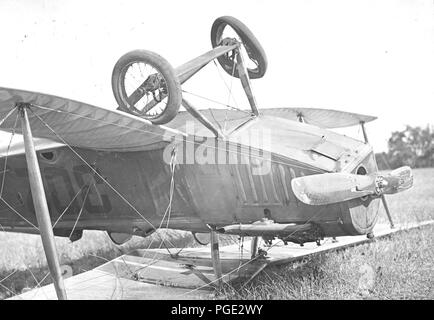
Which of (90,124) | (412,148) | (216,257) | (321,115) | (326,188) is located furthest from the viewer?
(412,148)

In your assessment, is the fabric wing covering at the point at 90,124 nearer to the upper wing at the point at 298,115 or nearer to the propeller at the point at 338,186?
the upper wing at the point at 298,115

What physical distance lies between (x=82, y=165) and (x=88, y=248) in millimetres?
4778

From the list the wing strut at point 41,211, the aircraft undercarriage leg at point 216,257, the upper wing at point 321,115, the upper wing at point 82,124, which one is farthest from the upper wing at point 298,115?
the wing strut at point 41,211

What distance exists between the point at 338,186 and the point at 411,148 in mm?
41206

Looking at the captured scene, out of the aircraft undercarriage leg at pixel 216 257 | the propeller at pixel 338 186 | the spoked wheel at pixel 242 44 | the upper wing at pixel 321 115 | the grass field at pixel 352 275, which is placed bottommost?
the grass field at pixel 352 275

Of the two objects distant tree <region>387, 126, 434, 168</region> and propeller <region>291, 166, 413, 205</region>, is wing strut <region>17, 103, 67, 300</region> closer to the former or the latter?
propeller <region>291, 166, 413, 205</region>

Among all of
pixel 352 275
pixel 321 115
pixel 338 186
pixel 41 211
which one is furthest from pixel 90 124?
pixel 321 115

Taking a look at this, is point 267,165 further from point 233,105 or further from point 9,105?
point 9,105

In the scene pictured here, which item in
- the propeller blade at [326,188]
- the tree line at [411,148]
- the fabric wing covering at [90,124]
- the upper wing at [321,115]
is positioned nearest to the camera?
the propeller blade at [326,188]

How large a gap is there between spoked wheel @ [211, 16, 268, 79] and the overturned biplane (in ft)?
0.05

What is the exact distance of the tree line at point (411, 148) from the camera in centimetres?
3950

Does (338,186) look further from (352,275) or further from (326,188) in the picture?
(352,275)

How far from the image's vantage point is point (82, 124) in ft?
17.1
